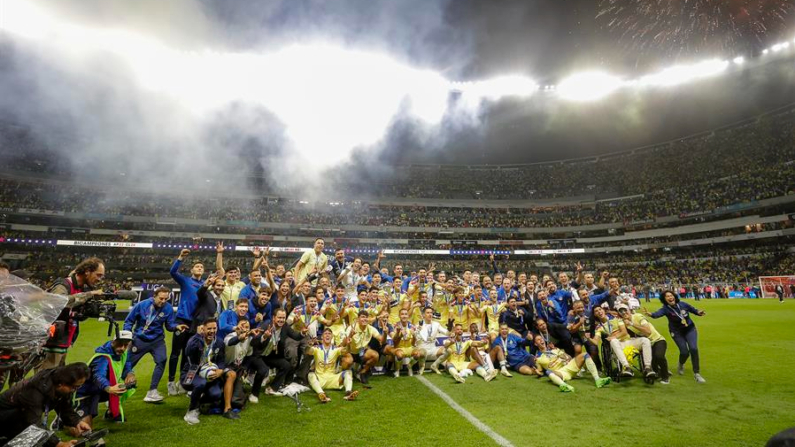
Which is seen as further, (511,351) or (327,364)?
(511,351)

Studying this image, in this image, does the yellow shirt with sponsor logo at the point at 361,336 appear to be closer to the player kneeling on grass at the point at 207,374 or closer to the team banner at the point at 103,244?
the player kneeling on grass at the point at 207,374

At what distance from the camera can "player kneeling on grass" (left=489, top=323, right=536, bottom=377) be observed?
8.72 meters

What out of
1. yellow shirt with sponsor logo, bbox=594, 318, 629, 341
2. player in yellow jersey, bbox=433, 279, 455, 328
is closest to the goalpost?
yellow shirt with sponsor logo, bbox=594, 318, 629, 341

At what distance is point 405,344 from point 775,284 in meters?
36.1

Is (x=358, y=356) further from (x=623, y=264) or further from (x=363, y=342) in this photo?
(x=623, y=264)

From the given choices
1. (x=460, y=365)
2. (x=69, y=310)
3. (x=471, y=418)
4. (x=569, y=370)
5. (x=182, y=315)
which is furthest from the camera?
(x=460, y=365)

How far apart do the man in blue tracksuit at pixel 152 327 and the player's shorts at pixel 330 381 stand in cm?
282

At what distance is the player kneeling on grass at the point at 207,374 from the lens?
18.7 feet

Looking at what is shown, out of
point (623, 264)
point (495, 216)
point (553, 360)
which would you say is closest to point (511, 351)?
point (553, 360)

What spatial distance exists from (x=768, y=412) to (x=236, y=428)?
8.26m

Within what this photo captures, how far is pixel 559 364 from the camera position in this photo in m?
8.22

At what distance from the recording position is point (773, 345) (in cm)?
1109

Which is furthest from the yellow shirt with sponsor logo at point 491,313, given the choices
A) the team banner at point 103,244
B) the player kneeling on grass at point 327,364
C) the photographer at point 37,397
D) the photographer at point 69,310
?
the team banner at point 103,244

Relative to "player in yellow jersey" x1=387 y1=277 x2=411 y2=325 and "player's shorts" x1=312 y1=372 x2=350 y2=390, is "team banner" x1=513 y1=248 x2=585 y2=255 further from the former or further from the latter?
"player's shorts" x1=312 y1=372 x2=350 y2=390
